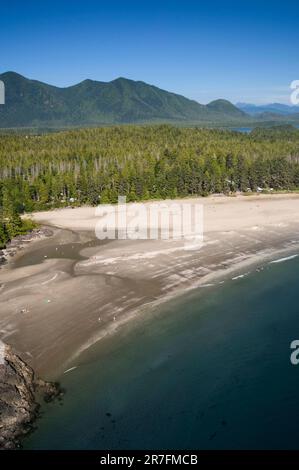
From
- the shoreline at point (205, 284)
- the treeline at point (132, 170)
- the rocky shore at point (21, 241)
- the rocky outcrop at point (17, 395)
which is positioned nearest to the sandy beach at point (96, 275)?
the shoreline at point (205, 284)

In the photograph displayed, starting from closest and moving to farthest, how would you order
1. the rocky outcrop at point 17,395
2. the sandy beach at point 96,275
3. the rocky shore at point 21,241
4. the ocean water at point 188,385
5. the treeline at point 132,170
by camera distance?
the ocean water at point 188,385, the rocky outcrop at point 17,395, the sandy beach at point 96,275, the rocky shore at point 21,241, the treeline at point 132,170

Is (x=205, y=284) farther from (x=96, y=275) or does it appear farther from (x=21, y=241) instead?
(x=21, y=241)

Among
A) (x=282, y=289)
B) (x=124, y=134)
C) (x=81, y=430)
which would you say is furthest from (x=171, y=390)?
(x=124, y=134)

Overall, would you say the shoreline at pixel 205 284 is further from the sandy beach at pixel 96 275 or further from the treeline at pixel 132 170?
the treeline at pixel 132 170

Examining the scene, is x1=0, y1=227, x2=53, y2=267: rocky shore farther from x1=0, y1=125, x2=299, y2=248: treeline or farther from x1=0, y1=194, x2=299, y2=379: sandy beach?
x1=0, y1=125, x2=299, y2=248: treeline

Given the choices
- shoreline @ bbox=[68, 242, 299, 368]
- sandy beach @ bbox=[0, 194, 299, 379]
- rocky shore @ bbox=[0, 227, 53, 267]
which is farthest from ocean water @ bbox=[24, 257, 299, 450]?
rocky shore @ bbox=[0, 227, 53, 267]

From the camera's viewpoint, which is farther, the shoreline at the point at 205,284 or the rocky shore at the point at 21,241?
the rocky shore at the point at 21,241
